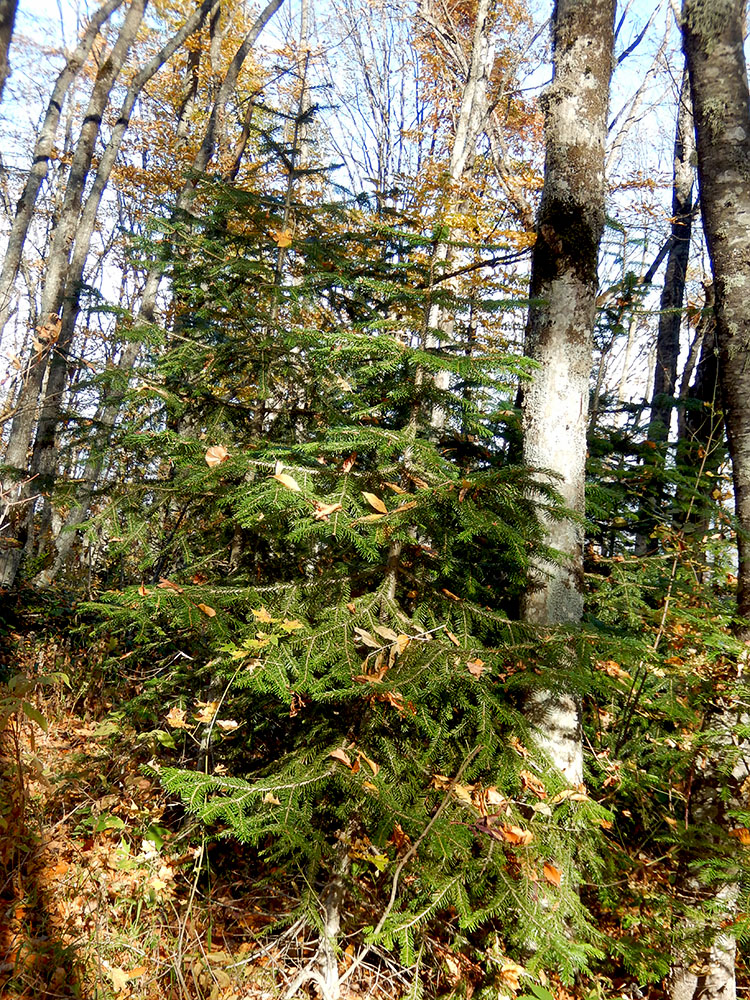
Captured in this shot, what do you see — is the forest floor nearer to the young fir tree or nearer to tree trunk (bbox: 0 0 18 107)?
the young fir tree

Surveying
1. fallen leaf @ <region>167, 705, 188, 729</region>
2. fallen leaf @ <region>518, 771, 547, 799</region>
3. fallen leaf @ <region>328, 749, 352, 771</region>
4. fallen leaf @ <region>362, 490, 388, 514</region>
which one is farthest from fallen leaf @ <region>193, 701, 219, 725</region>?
fallen leaf @ <region>518, 771, 547, 799</region>

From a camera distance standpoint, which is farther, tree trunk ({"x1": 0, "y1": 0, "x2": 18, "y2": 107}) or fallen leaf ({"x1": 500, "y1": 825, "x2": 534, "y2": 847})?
tree trunk ({"x1": 0, "y1": 0, "x2": 18, "y2": 107})

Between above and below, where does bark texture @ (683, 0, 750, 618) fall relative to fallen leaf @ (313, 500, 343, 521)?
above

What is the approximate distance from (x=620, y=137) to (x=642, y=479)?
771 cm

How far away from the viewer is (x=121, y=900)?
124 inches

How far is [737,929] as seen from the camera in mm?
2334

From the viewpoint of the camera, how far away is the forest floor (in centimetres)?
267

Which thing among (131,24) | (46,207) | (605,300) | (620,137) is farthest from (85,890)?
(46,207)

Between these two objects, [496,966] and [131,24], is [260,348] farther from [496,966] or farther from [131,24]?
[131,24]

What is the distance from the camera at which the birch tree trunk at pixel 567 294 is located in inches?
120

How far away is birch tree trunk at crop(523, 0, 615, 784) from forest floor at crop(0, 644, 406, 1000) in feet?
6.20

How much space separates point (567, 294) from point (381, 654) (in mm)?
2259

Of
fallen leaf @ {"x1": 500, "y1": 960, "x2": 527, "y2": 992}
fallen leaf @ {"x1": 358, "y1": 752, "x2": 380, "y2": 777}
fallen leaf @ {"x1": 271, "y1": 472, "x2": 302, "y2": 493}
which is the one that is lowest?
fallen leaf @ {"x1": 500, "y1": 960, "x2": 527, "y2": 992}

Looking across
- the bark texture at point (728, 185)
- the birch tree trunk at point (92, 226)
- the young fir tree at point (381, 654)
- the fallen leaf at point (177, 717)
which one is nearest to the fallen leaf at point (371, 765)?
the young fir tree at point (381, 654)
